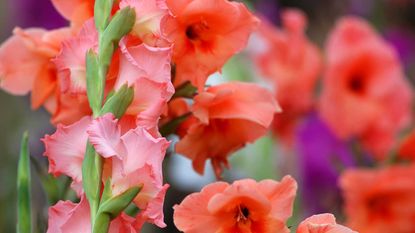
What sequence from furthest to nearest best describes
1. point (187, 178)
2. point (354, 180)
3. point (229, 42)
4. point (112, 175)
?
1. point (187, 178)
2. point (354, 180)
3. point (229, 42)
4. point (112, 175)

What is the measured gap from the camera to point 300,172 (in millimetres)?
1321

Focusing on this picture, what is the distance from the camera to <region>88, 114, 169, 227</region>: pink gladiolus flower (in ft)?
1.44

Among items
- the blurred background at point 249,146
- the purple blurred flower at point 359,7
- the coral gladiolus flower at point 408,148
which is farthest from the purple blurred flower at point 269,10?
the coral gladiolus flower at point 408,148

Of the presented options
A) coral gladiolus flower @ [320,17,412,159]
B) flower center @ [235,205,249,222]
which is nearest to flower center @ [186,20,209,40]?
flower center @ [235,205,249,222]

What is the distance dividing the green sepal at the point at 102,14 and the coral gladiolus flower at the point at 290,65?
0.69 m

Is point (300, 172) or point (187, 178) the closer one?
point (300, 172)

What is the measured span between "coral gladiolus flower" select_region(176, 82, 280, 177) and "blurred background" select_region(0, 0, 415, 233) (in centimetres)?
45

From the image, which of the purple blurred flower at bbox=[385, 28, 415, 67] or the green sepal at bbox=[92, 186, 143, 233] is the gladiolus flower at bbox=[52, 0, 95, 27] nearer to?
the green sepal at bbox=[92, 186, 143, 233]

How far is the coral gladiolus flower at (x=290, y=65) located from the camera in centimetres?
119

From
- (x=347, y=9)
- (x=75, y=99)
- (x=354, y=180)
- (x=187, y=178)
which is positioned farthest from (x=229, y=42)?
(x=347, y=9)

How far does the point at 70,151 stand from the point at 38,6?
1.20m

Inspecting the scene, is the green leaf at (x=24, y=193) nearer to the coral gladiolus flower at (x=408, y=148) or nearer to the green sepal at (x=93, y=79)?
the green sepal at (x=93, y=79)

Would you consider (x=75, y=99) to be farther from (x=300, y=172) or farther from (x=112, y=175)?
(x=300, y=172)

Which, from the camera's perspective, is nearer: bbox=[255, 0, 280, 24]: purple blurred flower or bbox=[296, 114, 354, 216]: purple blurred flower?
bbox=[296, 114, 354, 216]: purple blurred flower
